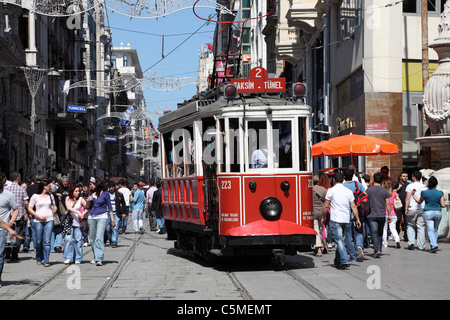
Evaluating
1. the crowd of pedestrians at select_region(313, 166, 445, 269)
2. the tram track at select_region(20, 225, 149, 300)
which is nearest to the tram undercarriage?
the crowd of pedestrians at select_region(313, 166, 445, 269)

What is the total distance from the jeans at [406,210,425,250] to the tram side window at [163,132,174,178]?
5205mm

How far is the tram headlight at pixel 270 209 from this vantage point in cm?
1459

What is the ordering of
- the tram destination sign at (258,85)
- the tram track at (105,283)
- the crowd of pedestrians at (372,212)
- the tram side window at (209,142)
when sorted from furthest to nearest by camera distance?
the tram destination sign at (258,85), the tram side window at (209,142), the crowd of pedestrians at (372,212), the tram track at (105,283)

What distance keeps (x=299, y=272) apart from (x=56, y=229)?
6863mm

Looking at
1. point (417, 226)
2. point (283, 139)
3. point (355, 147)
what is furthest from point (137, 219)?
point (283, 139)

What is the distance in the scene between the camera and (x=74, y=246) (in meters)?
16.9

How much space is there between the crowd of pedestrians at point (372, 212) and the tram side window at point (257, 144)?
49.7 inches

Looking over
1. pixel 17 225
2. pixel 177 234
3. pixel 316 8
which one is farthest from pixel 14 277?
pixel 316 8

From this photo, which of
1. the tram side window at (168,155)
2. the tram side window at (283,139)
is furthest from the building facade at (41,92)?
the tram side window at (283,139)

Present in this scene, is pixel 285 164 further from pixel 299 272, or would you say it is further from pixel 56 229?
pixel 56 229

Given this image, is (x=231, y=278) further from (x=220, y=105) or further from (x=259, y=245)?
(x=220, y=105)

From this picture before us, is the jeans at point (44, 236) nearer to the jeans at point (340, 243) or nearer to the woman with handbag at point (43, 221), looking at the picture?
the woman with handbag at point (43, 221)

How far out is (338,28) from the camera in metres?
33.8

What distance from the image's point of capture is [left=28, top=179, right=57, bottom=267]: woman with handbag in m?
16.4
